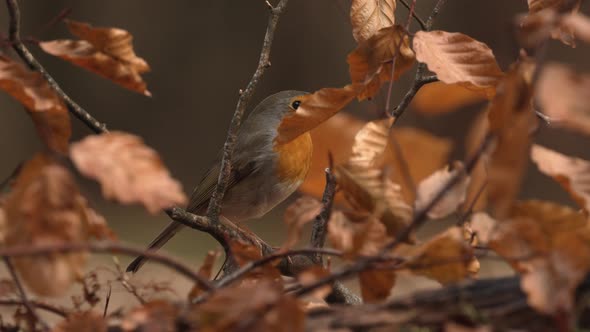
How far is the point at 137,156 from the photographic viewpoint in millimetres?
622

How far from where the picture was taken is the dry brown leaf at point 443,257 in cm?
68

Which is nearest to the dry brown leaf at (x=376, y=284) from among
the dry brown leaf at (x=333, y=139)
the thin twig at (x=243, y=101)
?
the dry brown leaf at (x=333, y=139)

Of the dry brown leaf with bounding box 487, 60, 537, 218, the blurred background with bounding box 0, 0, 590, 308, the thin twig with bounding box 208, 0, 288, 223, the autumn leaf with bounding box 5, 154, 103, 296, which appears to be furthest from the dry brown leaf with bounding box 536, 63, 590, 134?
the blurred background with bounding box 0, 0, 590, 308

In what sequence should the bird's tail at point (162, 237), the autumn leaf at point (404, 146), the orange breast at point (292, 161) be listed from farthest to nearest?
the orange breast at point (292, 161) < the bird's tail at point (162, 237) < the autumn leaf at point (404, 146)

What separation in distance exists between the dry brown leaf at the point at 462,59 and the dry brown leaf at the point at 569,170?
0.18m

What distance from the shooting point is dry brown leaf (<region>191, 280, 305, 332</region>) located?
0.57 m

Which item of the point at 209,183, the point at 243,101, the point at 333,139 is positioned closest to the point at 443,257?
the point at 333,139

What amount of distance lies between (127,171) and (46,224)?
0.07 m

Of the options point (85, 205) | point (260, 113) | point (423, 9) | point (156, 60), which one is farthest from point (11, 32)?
point (156, 60)

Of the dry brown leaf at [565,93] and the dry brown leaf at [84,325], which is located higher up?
the dry brown leaf at [565,93]

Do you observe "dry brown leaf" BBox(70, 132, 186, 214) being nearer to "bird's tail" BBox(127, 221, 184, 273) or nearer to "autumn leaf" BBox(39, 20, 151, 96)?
"autumn leaf" BBox(39, 20, 151, 96)

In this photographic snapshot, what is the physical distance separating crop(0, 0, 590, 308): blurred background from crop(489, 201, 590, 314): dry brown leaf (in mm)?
4065

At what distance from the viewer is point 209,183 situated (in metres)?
1.97

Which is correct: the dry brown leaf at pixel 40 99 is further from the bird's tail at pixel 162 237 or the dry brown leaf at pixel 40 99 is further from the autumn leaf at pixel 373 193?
the bird's tail at pixel 162 237
